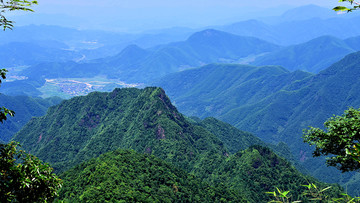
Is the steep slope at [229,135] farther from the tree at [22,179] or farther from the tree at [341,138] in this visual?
the tree at [22,179]

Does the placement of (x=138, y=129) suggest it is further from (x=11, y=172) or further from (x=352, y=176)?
(x=352, y=176)

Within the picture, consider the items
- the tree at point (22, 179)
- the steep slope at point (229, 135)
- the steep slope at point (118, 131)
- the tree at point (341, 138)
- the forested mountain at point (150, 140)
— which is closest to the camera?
the tree at point (22, 179)

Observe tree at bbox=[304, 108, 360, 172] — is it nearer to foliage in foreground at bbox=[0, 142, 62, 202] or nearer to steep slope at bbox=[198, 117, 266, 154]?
foliage in foreground at bbox=[0, 142, 62, 202]

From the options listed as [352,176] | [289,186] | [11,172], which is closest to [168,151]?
[289,186]

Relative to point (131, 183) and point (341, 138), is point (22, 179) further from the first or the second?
point (131, 183)

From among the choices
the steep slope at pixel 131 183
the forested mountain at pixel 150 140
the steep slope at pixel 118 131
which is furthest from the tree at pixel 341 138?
the steep slope at pixel 118 131

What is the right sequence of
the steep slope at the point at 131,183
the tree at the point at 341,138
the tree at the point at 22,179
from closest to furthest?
1. the tree at the point at 22,179
2. the tree at the point at 341,138
3. the steep slope at the point at 131,183

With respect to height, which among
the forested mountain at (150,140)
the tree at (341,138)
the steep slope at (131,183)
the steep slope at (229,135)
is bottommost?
the steep slope at (229,135)

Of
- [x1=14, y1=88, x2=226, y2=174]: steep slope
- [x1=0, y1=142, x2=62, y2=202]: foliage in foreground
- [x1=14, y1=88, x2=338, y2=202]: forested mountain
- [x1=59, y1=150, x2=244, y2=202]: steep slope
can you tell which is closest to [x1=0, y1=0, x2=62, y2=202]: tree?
[x1=0, y1=142, x2=62, y2=202]: foliage in foreground
